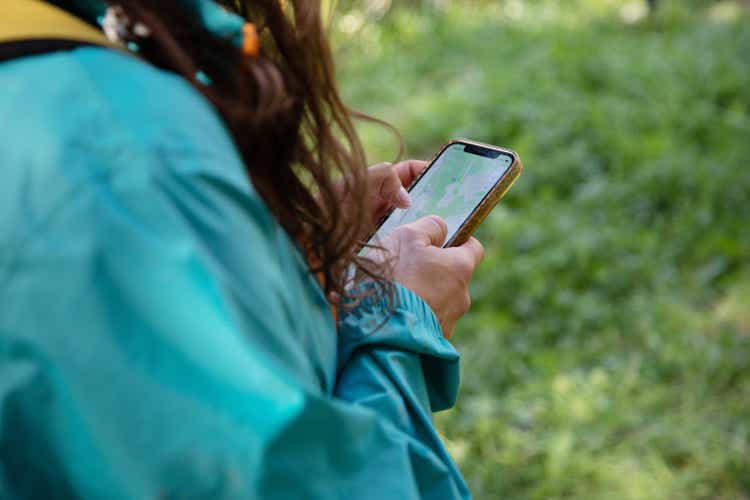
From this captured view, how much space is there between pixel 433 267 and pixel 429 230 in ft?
0.20

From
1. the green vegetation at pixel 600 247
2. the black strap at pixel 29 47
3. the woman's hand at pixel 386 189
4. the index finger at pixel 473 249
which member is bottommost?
the green vegetation at pixel 600 247

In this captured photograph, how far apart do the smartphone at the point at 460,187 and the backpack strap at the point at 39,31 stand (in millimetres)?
585

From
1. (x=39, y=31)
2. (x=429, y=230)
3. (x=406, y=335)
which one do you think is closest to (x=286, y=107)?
(x=39, y=31)

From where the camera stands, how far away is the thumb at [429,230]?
112 cm

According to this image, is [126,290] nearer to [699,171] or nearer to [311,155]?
[311,155]

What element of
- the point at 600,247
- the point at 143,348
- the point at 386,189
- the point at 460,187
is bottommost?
the point at 600,247

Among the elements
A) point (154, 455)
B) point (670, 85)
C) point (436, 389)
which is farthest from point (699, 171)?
point (154, 455)

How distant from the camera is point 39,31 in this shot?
2.23ft

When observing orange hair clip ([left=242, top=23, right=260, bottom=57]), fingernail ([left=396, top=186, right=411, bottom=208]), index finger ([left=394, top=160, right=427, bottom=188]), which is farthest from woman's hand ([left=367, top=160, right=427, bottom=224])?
orange hair clip ([left=242, top=23, right=260, bottom=57])

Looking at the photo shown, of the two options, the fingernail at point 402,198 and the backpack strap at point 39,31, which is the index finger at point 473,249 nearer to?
the fingernail at point 402,198

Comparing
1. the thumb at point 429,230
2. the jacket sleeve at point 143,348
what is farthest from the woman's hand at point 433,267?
the jacket sleeve at point 143,348

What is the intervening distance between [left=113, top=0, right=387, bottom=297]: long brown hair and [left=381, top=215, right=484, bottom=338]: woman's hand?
6.9 inches

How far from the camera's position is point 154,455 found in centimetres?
Result: 61

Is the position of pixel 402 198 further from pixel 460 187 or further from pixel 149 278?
pixel 149 278
